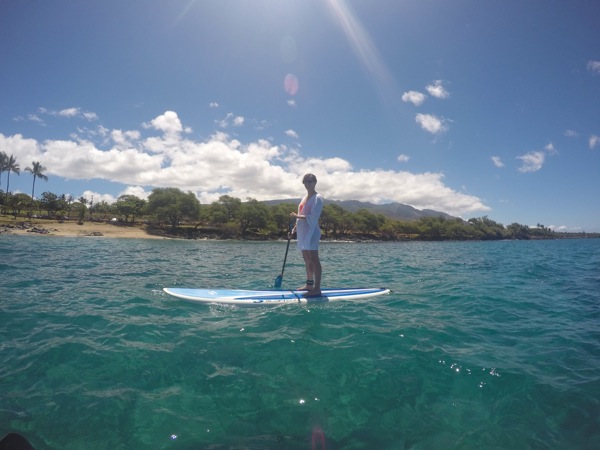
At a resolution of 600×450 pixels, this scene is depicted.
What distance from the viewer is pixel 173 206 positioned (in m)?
78.9

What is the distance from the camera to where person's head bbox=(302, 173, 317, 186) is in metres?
8.46

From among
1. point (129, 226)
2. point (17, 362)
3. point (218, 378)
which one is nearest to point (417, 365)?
point (218, 378)

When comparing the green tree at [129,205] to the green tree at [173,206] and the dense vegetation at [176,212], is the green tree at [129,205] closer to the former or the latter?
the dense vegetation at [176,212]

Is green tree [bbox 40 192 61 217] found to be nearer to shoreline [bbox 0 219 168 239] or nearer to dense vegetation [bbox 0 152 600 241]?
dense vegetation [bbox 0 152 600 241]

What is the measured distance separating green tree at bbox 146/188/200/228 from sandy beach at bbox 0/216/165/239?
6.67 metres

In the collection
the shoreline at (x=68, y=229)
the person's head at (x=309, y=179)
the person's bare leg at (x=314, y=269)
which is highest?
the person's head at (x=309, y=179)

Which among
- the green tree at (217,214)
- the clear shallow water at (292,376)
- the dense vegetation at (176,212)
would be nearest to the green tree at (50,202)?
the dense vegetation at (176,212)

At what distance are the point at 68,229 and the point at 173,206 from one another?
23.6 metres

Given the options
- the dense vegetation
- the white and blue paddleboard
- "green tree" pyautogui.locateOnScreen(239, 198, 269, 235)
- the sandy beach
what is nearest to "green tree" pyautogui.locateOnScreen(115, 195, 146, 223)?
the dense vegetation

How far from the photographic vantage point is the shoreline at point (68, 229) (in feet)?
173

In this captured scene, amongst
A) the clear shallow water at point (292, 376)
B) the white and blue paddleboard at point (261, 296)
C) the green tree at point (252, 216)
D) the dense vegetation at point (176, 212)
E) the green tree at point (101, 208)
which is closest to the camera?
the clear shallow water at point (292, 376)

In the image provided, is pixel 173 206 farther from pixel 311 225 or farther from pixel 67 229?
pixel 311 225

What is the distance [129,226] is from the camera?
82.5 metres

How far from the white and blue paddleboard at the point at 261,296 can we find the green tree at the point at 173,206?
7712cm
